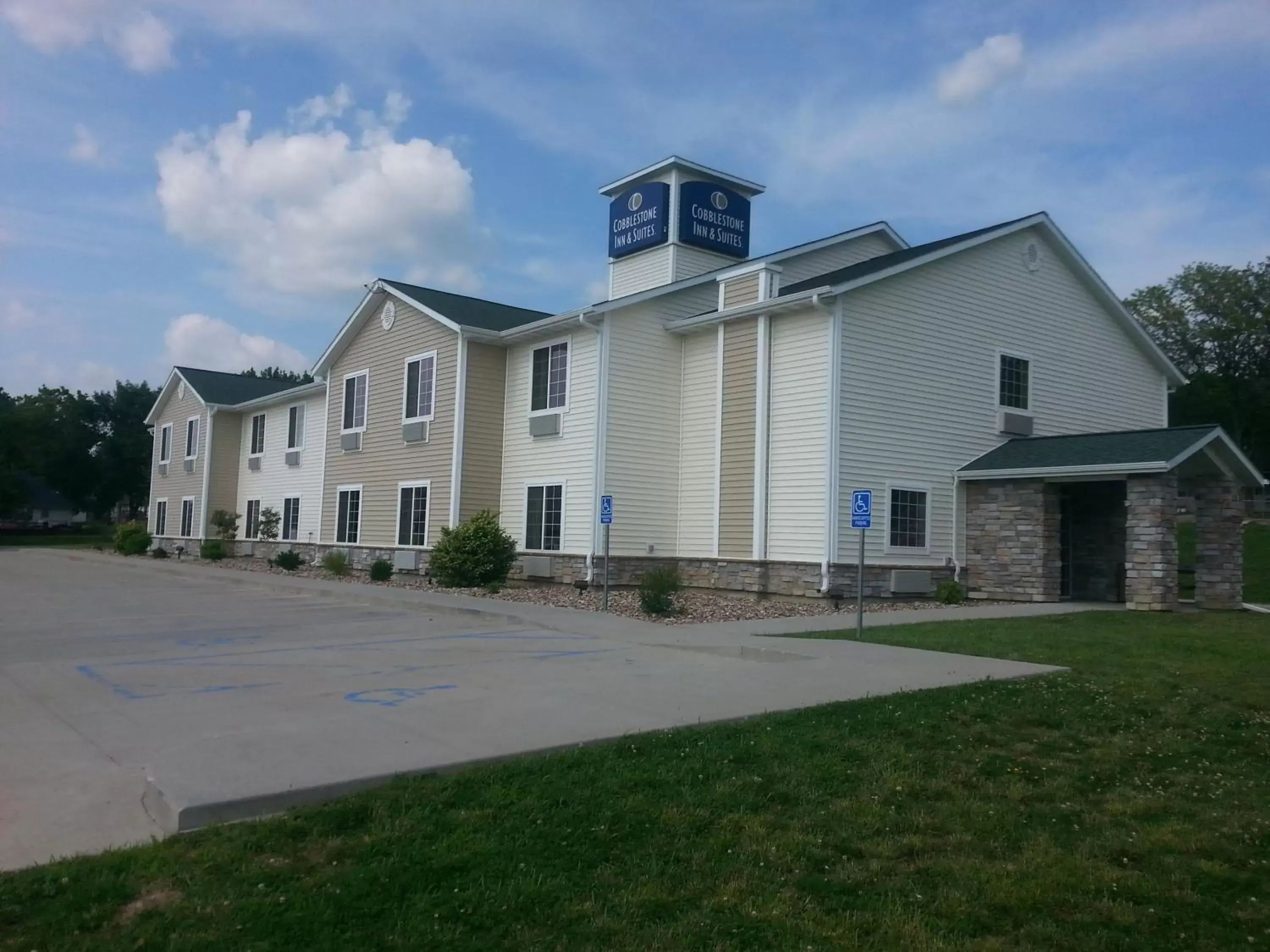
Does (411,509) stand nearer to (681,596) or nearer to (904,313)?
(681,596)

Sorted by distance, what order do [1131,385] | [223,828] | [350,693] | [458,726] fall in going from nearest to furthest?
[223,828] → [458,726] → [350,693] → [1131,385]

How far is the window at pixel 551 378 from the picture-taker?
22.5 meters

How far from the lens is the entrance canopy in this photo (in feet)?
58.3

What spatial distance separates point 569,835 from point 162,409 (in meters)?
42.4

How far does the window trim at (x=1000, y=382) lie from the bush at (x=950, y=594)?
4.49m

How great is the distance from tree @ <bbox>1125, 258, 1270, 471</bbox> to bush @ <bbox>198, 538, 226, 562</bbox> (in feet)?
137

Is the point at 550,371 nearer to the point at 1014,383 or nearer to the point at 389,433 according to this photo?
the point at 389,433

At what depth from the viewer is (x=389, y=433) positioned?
26547 millimetres

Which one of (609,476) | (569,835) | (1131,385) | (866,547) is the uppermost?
(1131,385)

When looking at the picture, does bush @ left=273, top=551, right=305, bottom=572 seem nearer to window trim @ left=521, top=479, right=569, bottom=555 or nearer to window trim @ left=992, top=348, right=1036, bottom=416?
window trim @ left=521, top=479, right=569, bottom=555

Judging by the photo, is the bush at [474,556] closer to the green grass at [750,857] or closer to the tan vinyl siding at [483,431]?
the tan vinyl siding at [483,431]

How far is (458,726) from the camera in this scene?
7512 mm

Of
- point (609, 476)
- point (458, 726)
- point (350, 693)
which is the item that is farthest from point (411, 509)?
point (458, 726)

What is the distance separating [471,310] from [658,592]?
1193 centimetres
